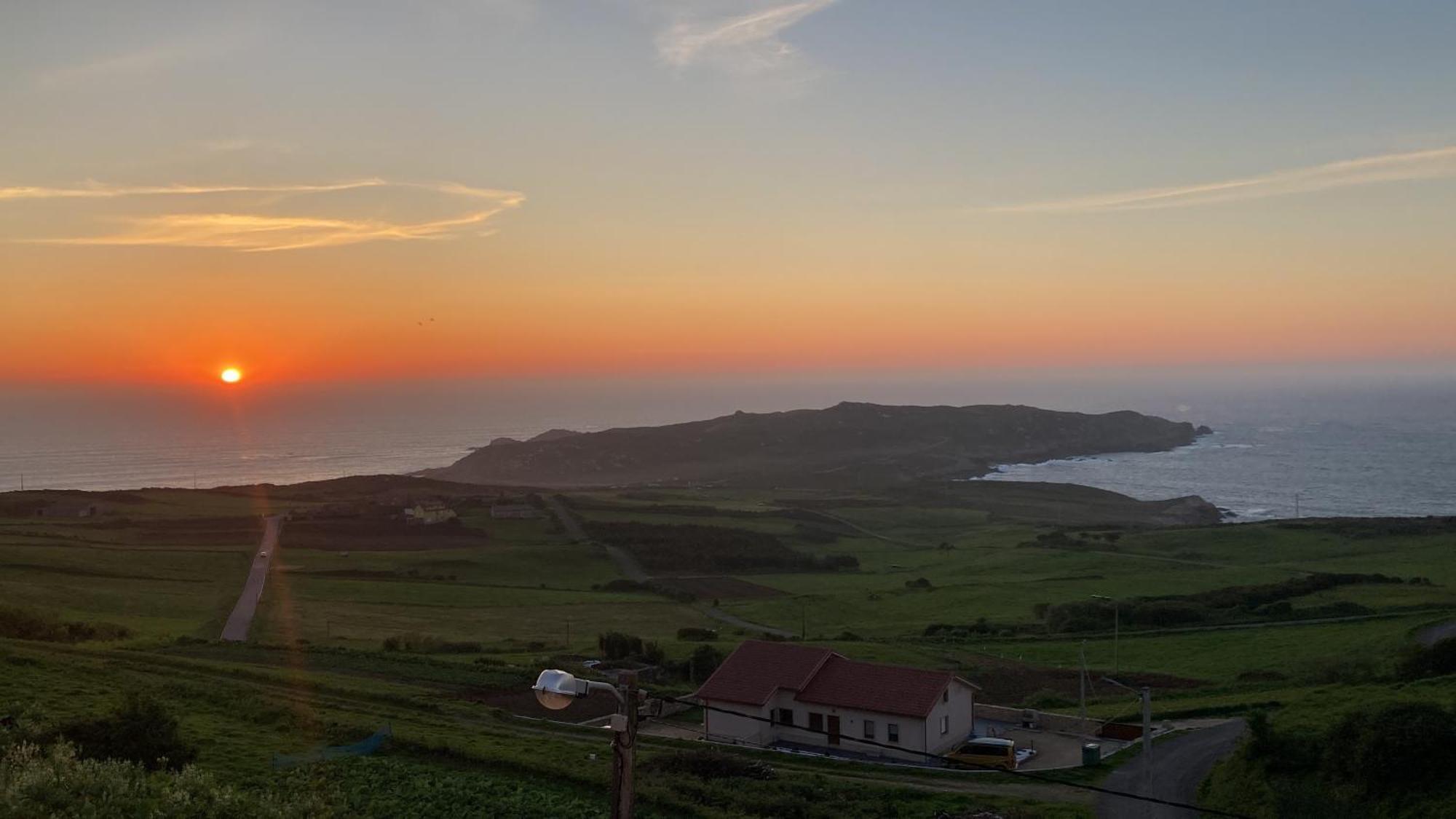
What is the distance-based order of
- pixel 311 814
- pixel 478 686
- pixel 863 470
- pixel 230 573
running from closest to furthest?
pixel 311 814, pixel 478 686, pixel 230 573, pixel 863 470

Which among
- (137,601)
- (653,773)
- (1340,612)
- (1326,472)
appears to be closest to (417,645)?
(137,601)

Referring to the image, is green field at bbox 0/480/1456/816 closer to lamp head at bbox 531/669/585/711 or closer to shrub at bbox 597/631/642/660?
shrub at bbox 597/631/642/660

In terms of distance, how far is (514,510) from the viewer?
10744 centimetres

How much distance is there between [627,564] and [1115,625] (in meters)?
43.1

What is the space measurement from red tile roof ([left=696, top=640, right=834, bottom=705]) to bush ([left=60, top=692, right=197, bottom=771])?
15602mm

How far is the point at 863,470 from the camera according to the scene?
18900cm

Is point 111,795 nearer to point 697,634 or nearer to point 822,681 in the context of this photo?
point 822,681

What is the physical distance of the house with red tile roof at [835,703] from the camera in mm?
31156

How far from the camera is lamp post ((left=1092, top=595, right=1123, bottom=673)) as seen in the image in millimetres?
44656

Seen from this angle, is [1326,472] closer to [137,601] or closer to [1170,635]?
[1170,635]

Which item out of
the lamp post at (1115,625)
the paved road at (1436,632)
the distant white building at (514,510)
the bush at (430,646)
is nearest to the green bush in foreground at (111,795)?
the bush at (430,646)

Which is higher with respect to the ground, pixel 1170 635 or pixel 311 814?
Result: pixel 311 814

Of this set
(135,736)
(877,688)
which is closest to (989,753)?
(877,688)

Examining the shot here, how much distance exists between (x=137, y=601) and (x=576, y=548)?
35419mm
